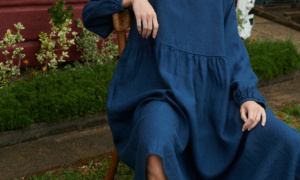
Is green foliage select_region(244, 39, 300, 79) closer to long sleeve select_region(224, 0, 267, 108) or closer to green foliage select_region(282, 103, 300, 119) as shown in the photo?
green foliage select_region(282, 103, 300, 119)

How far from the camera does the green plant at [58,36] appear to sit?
420 centimetres

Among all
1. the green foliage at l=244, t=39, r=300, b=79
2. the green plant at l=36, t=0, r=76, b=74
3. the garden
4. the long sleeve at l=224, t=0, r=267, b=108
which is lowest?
the green foliage at l=244, t=39, r=300, b=79

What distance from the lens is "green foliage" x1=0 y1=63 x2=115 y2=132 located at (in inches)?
127

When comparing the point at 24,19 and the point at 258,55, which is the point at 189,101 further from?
the point at 258,55

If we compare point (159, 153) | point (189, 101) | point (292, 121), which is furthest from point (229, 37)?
point (292, 121)

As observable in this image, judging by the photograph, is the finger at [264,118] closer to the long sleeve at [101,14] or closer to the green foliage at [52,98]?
the long sleeve at [101,14]

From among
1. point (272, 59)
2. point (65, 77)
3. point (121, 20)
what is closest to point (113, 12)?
point (121, 20)

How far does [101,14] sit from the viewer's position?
6.91ft

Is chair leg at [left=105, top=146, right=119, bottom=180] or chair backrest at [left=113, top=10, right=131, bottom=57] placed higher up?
chair backrest at [left=113, top=10, right=131, bottom=57]

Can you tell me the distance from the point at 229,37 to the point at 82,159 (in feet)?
4.94

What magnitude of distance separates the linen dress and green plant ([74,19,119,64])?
7.78 ft

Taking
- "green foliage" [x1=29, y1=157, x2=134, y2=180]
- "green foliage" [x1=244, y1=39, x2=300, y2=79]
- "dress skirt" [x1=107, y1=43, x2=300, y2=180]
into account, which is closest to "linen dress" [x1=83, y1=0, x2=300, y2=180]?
"dress skirt" [x1=107, y1=43, x2=300, y2=180]

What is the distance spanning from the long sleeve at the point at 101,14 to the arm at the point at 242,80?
21.7 inches

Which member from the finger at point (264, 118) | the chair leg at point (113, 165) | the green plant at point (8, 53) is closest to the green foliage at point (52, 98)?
the green plant at point (8, 53)
